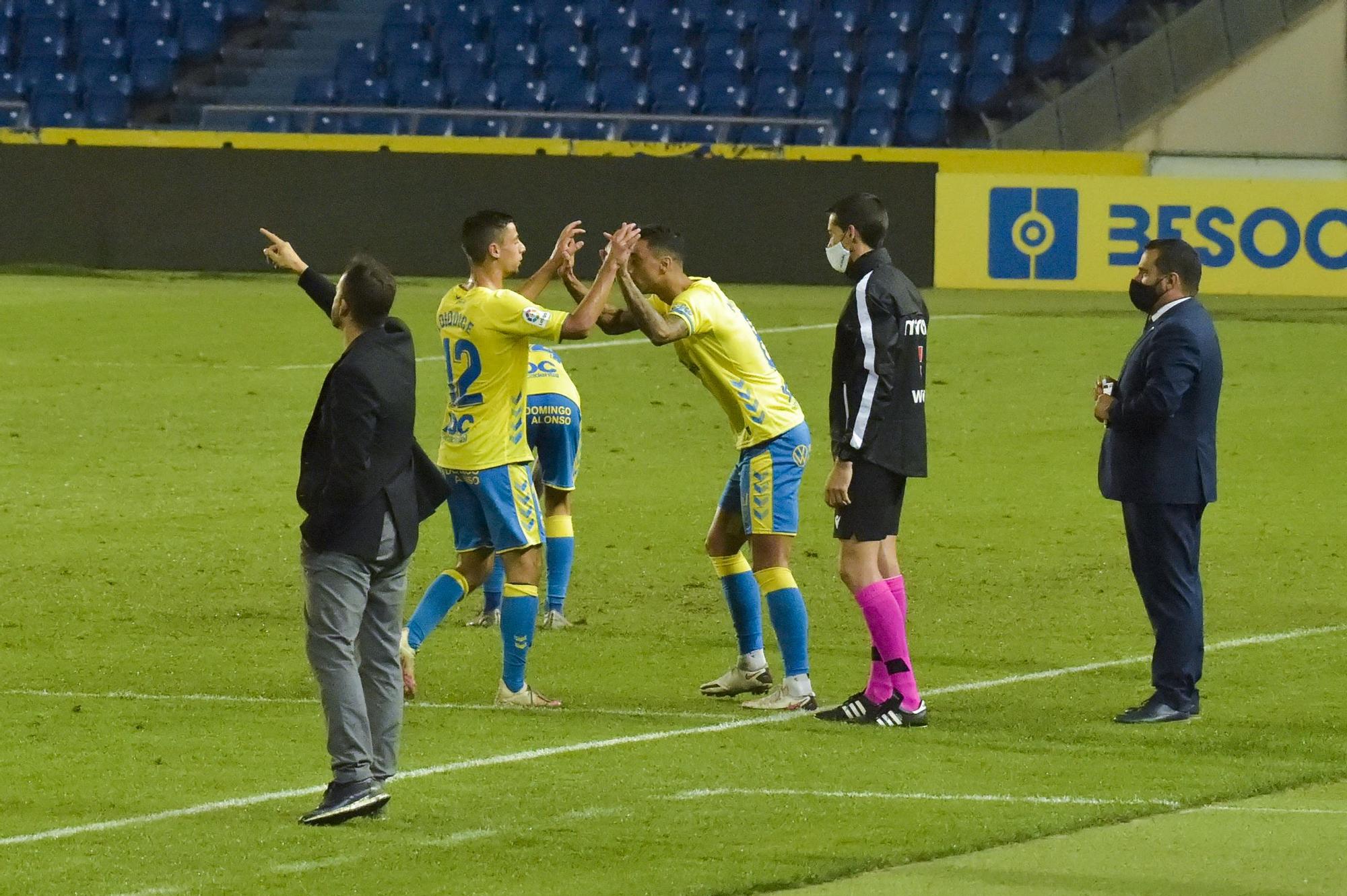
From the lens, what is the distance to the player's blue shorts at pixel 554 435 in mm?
11898

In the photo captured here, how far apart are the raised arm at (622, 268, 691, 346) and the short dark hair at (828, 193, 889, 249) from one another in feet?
2.68

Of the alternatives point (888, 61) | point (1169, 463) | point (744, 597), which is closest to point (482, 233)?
point (744, 597)

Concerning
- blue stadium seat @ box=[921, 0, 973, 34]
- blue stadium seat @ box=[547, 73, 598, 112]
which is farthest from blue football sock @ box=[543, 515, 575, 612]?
blue stadium seat @ box=[921, 0, 973, 34]

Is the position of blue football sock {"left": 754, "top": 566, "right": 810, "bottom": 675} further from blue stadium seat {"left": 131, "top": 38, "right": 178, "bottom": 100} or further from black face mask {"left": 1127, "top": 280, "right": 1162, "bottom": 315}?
blue stadium seat {"left": 131, "top": 38, "right": 178, "bottom": 100}

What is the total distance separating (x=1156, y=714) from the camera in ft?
30.9

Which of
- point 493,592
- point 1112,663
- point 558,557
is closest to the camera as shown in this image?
point 1112,663

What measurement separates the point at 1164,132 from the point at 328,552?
25.3 meters

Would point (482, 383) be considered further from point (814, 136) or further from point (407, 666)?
point (814, 136)

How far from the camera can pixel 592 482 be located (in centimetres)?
1712

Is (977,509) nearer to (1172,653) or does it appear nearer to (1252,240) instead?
(1172,653)

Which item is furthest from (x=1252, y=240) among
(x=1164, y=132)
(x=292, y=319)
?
(x=292, y=319)

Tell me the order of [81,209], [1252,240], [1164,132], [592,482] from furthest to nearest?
[1164,132] < [81,209] < [1252,240] < [592,482]

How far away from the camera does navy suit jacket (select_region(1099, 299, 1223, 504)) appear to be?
9336 millimetres

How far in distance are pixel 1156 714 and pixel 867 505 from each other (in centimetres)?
149
